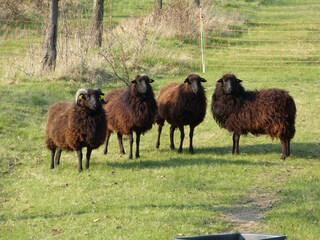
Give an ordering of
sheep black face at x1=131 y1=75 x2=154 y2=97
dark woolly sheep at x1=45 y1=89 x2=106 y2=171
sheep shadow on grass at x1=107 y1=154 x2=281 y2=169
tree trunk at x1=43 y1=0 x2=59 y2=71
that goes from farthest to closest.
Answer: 1. tree trunk at x1=43 y1=0 x2=59 y2=71
2. sheep black face at x1=131 y1=75 x2=154 y2=97
3. sheep shadow on grass at x1=107 y1=154 x2=281 y2=169
4. dark woolly sheep at x1=45 y1=89 x2=106 y2=171

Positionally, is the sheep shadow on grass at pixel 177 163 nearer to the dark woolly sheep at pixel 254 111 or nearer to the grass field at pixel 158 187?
the grass field at pixel 158 187

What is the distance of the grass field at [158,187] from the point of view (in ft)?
34.0

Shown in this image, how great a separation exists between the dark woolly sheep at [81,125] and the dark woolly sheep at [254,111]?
298 centimetres

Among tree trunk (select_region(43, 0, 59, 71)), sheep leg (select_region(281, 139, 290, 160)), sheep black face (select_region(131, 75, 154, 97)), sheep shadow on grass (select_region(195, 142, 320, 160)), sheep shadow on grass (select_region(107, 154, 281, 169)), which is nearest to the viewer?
sheep shadow on grass (select_region(107, 154, 281, 169))

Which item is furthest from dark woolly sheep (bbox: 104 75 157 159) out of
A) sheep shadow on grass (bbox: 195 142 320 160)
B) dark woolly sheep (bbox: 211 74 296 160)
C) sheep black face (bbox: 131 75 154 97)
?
dark woolly sheep (bbox: 211 74 296 160)

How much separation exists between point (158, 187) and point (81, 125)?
240 centimetres

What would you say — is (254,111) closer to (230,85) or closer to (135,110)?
(230,85)

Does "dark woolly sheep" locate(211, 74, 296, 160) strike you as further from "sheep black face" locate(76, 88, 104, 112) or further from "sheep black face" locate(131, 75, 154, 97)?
"sheep black face" locate(76, 88, 104, 112)

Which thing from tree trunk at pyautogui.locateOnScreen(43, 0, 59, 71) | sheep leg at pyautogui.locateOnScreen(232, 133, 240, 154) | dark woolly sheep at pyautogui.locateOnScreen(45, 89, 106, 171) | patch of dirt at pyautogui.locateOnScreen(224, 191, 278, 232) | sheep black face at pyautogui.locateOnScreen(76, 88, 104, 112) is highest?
tree trunk at pyautogui.locateOnScreen(43, 0, 59, 71)

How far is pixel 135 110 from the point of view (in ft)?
50.0

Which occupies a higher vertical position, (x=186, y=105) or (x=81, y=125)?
(x=186, y=105)

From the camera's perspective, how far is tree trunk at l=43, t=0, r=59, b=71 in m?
22.9

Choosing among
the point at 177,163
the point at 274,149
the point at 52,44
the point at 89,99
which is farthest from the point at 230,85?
the point at 52,44

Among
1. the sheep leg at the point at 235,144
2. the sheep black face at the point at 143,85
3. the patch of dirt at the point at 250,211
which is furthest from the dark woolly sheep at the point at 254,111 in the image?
the patch of dirt at the point at 250,211
